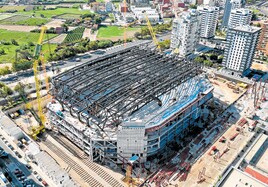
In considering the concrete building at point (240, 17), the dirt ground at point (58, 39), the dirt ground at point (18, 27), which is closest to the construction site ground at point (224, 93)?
the concrete building at point (240, 17)

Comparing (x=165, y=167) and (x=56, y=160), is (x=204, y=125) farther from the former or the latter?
(x=56, y=160)

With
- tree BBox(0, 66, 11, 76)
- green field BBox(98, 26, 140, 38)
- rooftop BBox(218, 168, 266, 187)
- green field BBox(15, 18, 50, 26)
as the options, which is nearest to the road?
rooftop BBox(218, 168, 266, 187)

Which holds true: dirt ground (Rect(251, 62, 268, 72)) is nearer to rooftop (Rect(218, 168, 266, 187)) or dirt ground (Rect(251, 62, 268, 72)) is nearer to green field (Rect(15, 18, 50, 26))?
rooftop (Rect(218, 168, 266, 187))

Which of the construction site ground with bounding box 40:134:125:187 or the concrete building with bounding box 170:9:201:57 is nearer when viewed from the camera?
the construction site ground with bounding box 40:134:125:187

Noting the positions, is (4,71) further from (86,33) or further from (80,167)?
(86,33)

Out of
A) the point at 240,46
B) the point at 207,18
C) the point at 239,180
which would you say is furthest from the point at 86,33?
the point at 239,180

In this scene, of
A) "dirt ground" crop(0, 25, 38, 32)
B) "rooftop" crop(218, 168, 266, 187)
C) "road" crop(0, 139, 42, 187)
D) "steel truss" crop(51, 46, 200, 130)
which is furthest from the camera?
"dirt ground" crop(0, 25, 38, 32)
